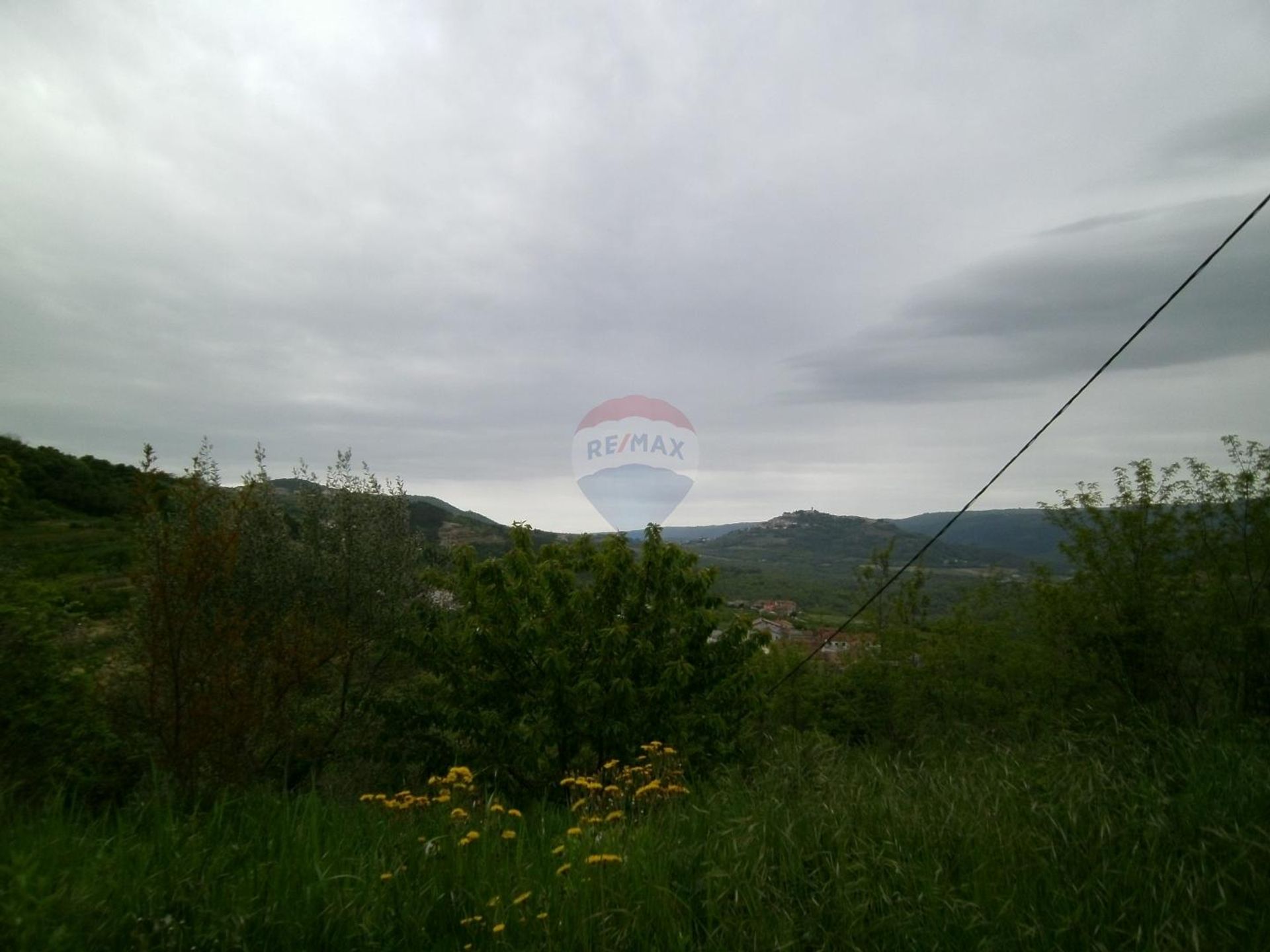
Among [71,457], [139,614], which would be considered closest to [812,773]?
[139,614]

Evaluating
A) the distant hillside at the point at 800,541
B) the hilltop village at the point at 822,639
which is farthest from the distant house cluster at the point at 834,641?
the distant hillside at the point at 800,541

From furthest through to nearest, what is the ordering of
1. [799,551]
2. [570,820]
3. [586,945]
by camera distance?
1. [799,551]
2. [570,820]
3. [586,945]

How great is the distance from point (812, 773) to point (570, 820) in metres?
1.55

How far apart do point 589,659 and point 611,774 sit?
2.90 meters

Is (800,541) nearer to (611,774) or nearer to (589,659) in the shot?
(589,659)

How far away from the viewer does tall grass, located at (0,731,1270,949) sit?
2758 millimetres

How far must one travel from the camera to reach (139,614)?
9.11 metres

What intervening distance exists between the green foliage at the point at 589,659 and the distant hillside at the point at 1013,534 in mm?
3648

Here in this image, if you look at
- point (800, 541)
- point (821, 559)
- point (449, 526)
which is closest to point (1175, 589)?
point (449, 526)

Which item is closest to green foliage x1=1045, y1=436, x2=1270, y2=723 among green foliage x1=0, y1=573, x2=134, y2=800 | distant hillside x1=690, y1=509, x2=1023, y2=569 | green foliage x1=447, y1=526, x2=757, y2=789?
green foliage x1=447, y1=526, x2=757, y2=789

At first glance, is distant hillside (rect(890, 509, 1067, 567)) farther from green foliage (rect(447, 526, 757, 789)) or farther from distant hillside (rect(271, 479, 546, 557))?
distant hillside (rect(271, 479, 546, 557))

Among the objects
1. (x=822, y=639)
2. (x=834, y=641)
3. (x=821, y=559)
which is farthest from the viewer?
(x=821, y=559)

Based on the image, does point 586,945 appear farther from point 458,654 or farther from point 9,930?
point 458,654

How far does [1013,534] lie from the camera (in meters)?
12.2
